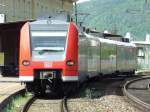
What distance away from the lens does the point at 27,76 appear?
19906mm

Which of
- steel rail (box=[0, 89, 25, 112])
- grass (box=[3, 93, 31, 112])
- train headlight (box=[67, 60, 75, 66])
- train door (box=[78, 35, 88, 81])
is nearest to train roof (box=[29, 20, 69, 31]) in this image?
train door (box=[78, 35, 88, 81])

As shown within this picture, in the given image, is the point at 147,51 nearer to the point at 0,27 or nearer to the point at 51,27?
the point at 0,27

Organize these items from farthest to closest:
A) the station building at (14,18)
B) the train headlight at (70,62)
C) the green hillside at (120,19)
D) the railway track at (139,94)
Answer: the green hillside at (120,19) → the station building at (14,18) → the train headlight at (70,62) → the railway track at (139,94)

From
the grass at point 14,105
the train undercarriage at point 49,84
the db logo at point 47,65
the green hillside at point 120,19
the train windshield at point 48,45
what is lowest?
the grass at point 14,105

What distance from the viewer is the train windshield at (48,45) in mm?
19781

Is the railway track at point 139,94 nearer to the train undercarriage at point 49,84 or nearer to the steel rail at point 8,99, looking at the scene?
the train undercarriage at point 49,84

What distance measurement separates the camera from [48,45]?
19.9m

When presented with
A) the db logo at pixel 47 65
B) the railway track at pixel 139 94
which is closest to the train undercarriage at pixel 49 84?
the db logo at pixel 47 65

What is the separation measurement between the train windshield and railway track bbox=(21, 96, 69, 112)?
1392mm

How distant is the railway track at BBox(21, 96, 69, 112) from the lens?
16.6 meters

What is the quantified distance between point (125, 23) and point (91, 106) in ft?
455

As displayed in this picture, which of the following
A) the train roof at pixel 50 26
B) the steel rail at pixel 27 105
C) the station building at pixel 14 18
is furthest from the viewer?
the station building at pixel 14 18

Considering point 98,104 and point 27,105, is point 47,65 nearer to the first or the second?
point 98,104

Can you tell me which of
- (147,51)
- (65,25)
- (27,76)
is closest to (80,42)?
(65,25)
